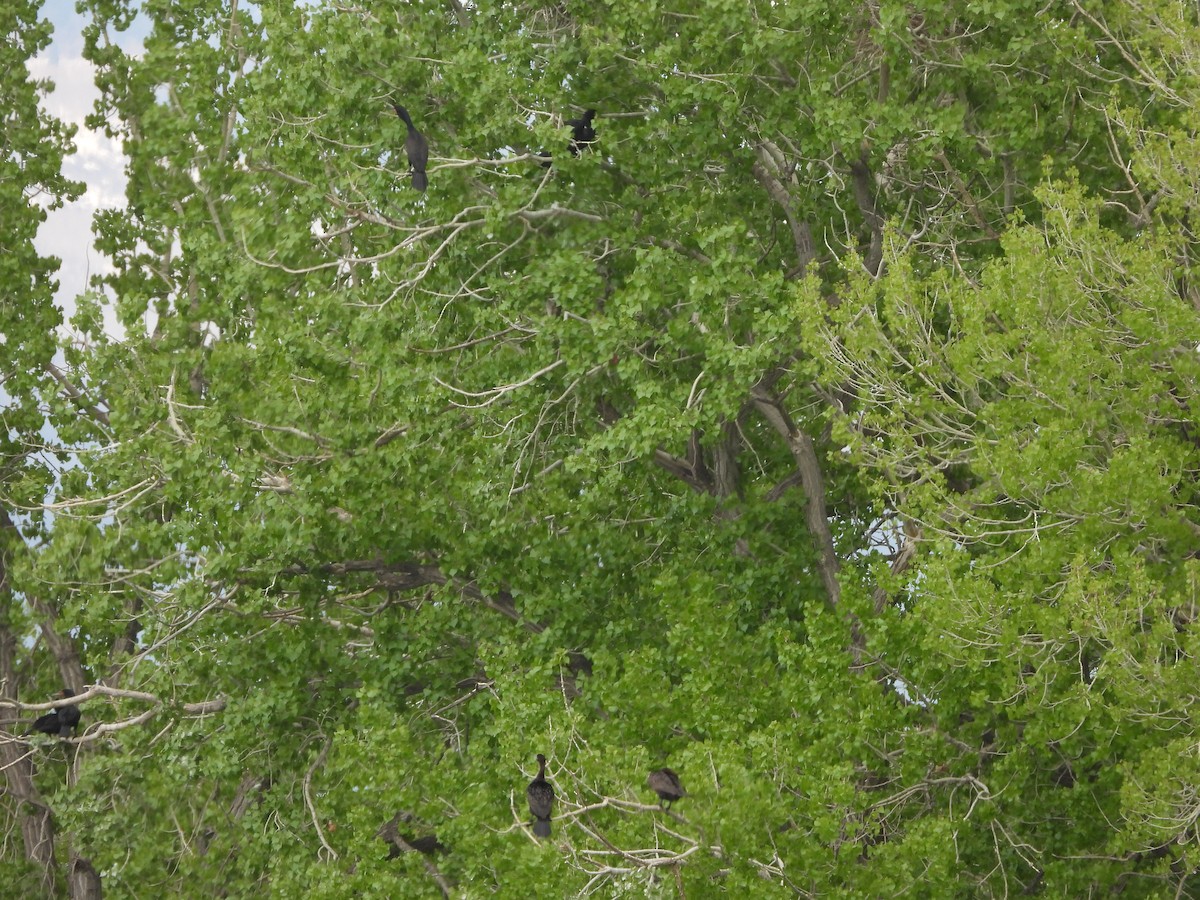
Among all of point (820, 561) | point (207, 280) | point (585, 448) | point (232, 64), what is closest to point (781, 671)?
point (820, 561)

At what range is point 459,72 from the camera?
17531 millimetres

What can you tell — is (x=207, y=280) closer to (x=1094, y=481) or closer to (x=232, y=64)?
(x=232, y=64)

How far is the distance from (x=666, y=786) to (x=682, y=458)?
6.38 metres

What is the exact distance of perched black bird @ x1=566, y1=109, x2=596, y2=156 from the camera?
17.8m

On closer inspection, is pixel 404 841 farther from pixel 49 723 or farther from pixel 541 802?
pixel 49 723

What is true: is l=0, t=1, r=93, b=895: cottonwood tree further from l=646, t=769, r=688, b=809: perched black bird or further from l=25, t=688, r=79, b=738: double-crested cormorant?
l=646, t=769, r=688, b=809: perched black bird

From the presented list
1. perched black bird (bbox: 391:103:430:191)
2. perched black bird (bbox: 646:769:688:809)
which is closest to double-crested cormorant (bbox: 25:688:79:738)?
perched black bird (bbox: 391:103:430:191)

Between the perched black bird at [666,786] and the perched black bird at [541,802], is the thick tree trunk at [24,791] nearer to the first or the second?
the perched black bird at [541,802]

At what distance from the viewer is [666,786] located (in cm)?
1438

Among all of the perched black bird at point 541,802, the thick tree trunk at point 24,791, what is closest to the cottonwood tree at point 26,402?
the thick tree trunk at point 24,791

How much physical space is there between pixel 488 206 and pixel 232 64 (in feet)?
26.0

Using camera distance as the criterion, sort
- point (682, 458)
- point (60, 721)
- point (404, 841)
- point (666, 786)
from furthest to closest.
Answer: point (60, 721) → point (682, 458) → point (404, 841) → point (666, 786)

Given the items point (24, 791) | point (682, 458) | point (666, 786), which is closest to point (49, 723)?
point (24, 791)

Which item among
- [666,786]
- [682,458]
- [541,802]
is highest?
[541,802]
